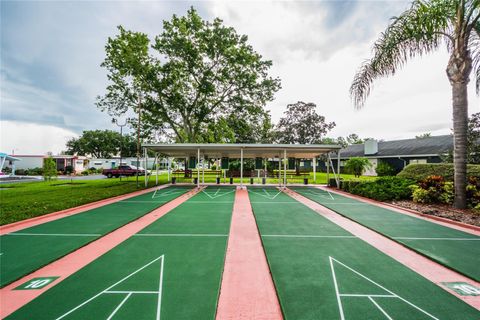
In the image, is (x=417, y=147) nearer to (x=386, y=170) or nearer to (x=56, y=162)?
(x=386, y=170)

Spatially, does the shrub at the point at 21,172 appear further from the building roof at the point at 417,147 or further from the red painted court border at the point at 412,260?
the building roof at the point at 417,147

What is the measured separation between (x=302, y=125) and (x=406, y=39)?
28.8m

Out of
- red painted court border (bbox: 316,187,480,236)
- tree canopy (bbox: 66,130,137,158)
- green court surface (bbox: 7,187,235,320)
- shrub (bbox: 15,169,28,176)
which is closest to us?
green court surface (bbox: 7,187,235,320)

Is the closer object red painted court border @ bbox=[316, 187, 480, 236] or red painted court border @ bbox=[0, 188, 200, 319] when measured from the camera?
red painted court border @ bbox=[0, 188, 200, 319]

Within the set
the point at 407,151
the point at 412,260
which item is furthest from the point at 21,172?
the point at 407,151

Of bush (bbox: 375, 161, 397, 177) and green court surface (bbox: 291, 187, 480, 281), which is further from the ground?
bush (bbox: 375, 161, 397, 177)

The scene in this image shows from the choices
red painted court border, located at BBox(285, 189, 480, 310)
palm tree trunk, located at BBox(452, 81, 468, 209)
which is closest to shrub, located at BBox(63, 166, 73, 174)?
red painted court border, located at BBox(285, 189, 480, 310)

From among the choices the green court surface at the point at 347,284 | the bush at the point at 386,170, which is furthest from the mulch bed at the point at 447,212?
the bush at the point at 386,170

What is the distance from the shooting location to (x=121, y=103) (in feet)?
72.3

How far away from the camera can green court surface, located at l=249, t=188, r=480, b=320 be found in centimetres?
265

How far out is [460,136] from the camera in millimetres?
7480

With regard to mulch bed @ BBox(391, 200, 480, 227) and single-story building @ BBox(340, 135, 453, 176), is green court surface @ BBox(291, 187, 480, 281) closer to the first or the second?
mulch bed @ BBox(391, 200, 480, 227)

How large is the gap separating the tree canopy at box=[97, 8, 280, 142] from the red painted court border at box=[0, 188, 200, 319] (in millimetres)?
16772

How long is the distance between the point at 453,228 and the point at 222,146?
12327 mm
